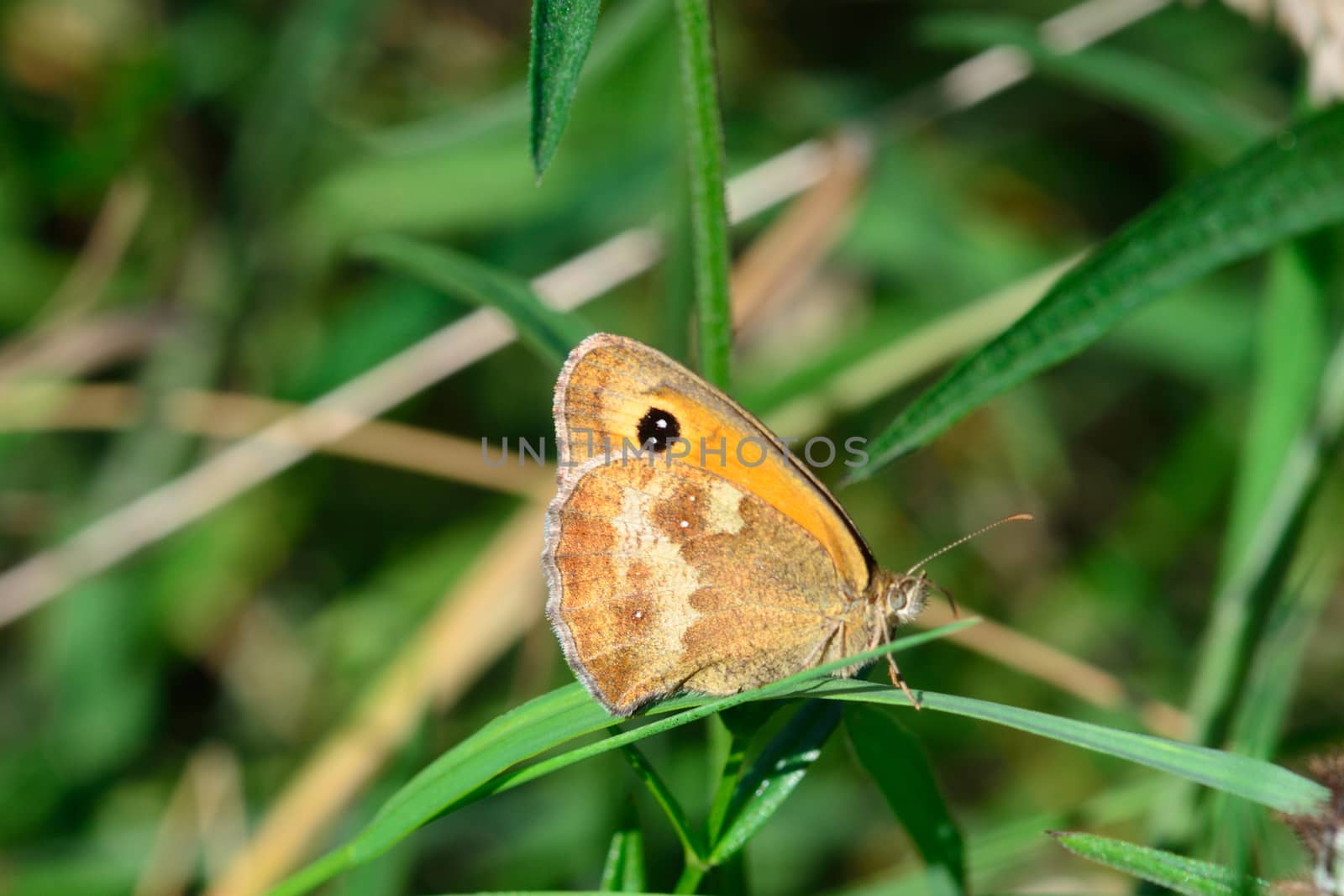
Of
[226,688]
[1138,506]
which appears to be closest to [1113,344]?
[1138,506]

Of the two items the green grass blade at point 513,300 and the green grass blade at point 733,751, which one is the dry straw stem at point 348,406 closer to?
the green grass blade at point 513,300

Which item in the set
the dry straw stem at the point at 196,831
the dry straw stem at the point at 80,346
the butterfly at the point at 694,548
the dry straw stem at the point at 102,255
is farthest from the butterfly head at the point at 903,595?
the dry straw stem at the point at 102,255

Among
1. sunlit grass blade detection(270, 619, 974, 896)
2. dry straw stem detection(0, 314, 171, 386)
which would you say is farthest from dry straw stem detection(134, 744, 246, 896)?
sunlit grass blade detection(270, 619, 974, 896)

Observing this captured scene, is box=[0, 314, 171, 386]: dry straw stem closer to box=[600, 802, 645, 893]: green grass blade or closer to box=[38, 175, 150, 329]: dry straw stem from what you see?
box=[38, 175, 150, 329]: dry straw stem

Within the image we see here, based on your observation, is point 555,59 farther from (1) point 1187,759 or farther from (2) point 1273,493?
(2) point 1273,493

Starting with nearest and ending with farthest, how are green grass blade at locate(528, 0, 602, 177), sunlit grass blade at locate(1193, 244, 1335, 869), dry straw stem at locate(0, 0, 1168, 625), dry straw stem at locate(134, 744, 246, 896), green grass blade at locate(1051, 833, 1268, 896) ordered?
green grass blade at locate(528, 0, 602, 177) → green grass blade at locate(1051, 833, 1268, 896) → sunlit grass blade at locate(1193, 244, 1335, 869) → dry straw stem at locate(134, 744, 246, 896) → dry straw stem at locate(0, 0, 1168, 625)

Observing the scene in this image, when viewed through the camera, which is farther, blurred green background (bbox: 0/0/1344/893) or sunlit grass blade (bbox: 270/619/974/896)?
blurred green background (bbox: 0/0/1344/893)

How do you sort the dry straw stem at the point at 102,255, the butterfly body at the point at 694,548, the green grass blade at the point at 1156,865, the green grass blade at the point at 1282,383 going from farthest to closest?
the dry straw stem at the point at 102,255 → the green grass blade at the point at 1282,383 → the butterfly body at the point at 694,548 → the green grass blade at the point at 1156,865
